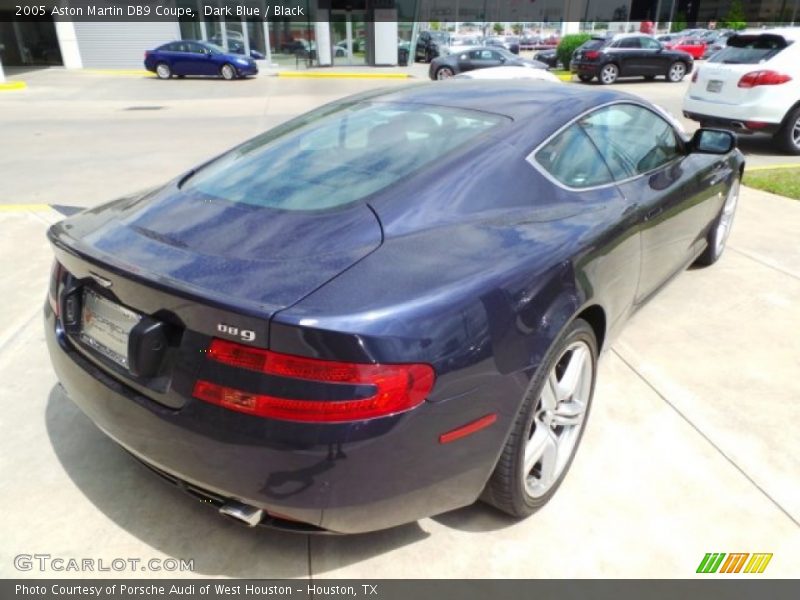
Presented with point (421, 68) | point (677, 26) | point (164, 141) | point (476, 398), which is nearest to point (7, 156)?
point (164, 141)

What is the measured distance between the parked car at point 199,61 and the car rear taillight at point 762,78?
18913mm

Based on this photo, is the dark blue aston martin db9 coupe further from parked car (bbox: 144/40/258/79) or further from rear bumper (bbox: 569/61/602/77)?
parked car (bbox: 144/40/258/79)

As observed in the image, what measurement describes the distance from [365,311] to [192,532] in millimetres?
1173

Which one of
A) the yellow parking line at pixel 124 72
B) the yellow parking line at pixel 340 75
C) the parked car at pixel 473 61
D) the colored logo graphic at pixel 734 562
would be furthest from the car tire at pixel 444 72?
the colored logo graphic at pixel 734 562

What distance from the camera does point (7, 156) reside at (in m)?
9.17

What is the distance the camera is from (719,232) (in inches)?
175

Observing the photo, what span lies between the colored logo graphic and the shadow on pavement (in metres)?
0.99

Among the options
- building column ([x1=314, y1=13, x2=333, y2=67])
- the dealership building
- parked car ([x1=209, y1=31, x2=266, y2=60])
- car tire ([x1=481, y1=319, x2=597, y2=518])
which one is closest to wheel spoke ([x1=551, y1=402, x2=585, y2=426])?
car tire ([x1=481, y1=319, x2=597, y2=518])

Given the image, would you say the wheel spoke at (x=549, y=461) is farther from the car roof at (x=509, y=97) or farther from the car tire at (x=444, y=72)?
the car tire at (x=444, y=72)

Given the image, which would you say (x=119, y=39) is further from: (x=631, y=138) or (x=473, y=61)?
(x=631, y=138)

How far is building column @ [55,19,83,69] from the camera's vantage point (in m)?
27.8

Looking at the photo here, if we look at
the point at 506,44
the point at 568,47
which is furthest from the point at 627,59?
the point at 506,44

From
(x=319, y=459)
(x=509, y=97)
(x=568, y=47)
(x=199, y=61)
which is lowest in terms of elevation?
(x=199, y=61)

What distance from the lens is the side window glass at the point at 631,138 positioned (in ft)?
9.32
